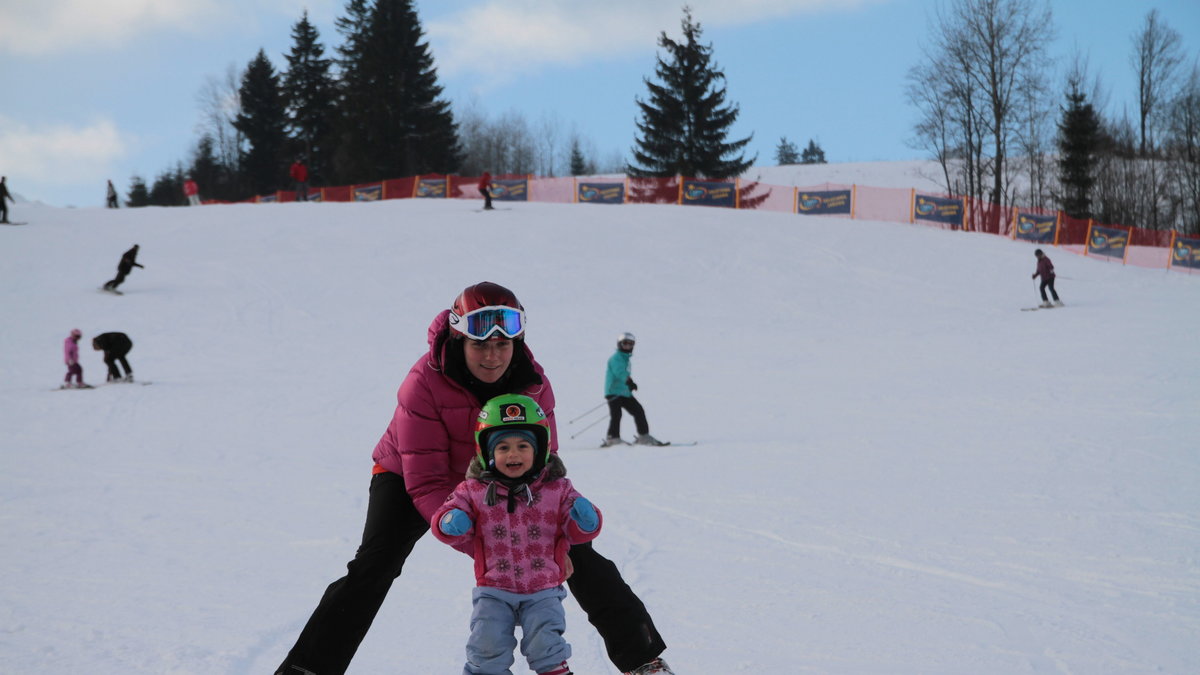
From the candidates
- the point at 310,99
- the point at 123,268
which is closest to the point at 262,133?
the point at 310,99

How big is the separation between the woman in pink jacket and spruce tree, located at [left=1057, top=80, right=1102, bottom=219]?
49.9m

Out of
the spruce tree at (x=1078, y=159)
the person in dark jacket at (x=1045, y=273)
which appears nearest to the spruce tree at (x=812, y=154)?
the spruce tree at (x=1078, y=159)

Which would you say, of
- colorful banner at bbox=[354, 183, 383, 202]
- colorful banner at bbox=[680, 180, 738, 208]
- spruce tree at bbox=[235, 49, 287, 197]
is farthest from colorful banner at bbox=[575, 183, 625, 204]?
spruce tree at bbox=[235, 49, 287, 197]

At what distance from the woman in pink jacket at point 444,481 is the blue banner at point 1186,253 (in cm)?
3172

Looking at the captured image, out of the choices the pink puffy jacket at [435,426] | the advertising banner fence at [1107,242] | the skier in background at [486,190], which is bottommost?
the pink puffy jacket at [435,426]

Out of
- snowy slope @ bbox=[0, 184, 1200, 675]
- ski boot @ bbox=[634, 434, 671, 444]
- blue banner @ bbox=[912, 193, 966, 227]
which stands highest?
blue banner @ bbox=[912, 193, 966, 227]

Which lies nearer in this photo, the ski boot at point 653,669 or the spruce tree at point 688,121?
the ski boot at point 653,669

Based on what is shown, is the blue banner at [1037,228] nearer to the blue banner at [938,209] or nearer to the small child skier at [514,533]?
the blue banner at [938,209]

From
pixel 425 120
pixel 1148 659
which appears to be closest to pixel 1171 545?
pixel 1148 659

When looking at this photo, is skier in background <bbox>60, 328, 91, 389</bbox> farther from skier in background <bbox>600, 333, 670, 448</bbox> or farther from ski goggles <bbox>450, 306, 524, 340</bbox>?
ski goggles <bbox>450, 306, 524, 340</bbox>

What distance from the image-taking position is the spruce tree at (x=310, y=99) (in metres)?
56.7

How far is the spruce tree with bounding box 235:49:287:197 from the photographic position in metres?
61.8

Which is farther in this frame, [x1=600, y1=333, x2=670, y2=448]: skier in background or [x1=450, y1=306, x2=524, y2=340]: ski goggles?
[x1=600, y1=333, x2=670, y2=448]: skier in background

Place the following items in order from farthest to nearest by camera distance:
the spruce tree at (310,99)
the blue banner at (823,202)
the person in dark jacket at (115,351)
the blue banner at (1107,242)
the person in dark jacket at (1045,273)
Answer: the spruce tree at (310,99)
the blue banner at (823,202)
the blue banner at (1107,242)
the person in dark jacket at (1045,273)
the person in dark jacket at (115,351)
